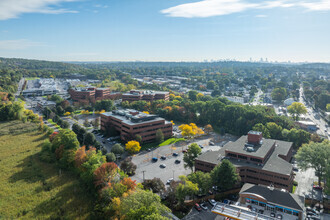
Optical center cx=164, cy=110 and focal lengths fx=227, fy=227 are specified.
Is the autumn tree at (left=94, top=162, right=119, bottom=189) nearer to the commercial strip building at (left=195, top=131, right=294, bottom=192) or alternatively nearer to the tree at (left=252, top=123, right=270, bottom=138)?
the commercial strip building at (left=195, top=131, right=294, bottom=192)

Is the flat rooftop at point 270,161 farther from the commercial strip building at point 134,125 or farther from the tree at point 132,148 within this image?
the commercial strip building at point 134,125

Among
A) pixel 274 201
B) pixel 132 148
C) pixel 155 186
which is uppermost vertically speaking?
pixel 155 186

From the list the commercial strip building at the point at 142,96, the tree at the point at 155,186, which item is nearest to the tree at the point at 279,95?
the commercial strip building at the point at 142,96

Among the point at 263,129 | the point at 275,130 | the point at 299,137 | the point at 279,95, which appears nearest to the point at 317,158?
the point at 299,137

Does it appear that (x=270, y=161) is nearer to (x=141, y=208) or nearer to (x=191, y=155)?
(x=191, y=155)

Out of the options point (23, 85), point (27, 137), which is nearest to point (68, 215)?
point (27, 137)

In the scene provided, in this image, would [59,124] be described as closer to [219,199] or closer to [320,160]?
[219,199]
